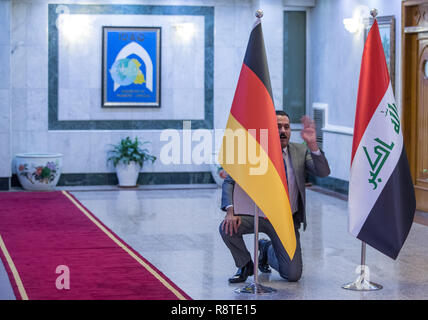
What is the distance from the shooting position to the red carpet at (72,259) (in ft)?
18.2

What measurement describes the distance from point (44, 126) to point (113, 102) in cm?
107

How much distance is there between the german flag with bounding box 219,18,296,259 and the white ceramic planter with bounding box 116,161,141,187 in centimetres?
671

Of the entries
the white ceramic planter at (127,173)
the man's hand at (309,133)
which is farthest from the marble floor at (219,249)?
the man's hand at (309,133)

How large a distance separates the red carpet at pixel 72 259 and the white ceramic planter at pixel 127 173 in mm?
2212

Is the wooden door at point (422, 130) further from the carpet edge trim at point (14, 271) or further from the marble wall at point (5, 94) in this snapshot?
the marble wall at point (5, 94)

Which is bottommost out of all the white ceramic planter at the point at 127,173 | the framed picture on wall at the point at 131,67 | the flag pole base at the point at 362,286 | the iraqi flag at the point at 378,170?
the flag pole base at the point at 362,286

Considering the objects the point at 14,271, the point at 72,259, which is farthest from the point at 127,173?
the point at 14,271

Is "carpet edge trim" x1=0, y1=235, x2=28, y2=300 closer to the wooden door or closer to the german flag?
the german flag

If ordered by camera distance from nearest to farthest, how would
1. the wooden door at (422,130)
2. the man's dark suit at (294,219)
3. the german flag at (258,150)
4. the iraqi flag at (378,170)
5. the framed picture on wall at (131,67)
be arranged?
the german flag at (258,150) < the iraqi flag at (378,170) < the man's dark suit at (294,219) < the wooden door at (422,130) < the framed picture on wall at (131,67)

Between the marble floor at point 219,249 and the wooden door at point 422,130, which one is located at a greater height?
the wooden door at point 422,130

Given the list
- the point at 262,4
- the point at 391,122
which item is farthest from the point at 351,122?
the point at 391,122

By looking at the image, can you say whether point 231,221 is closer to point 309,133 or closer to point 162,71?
point 309,133

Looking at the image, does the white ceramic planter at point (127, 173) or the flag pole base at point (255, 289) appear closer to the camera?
the flag pole base at point (255, 289)

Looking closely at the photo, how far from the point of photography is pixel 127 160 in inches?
469
